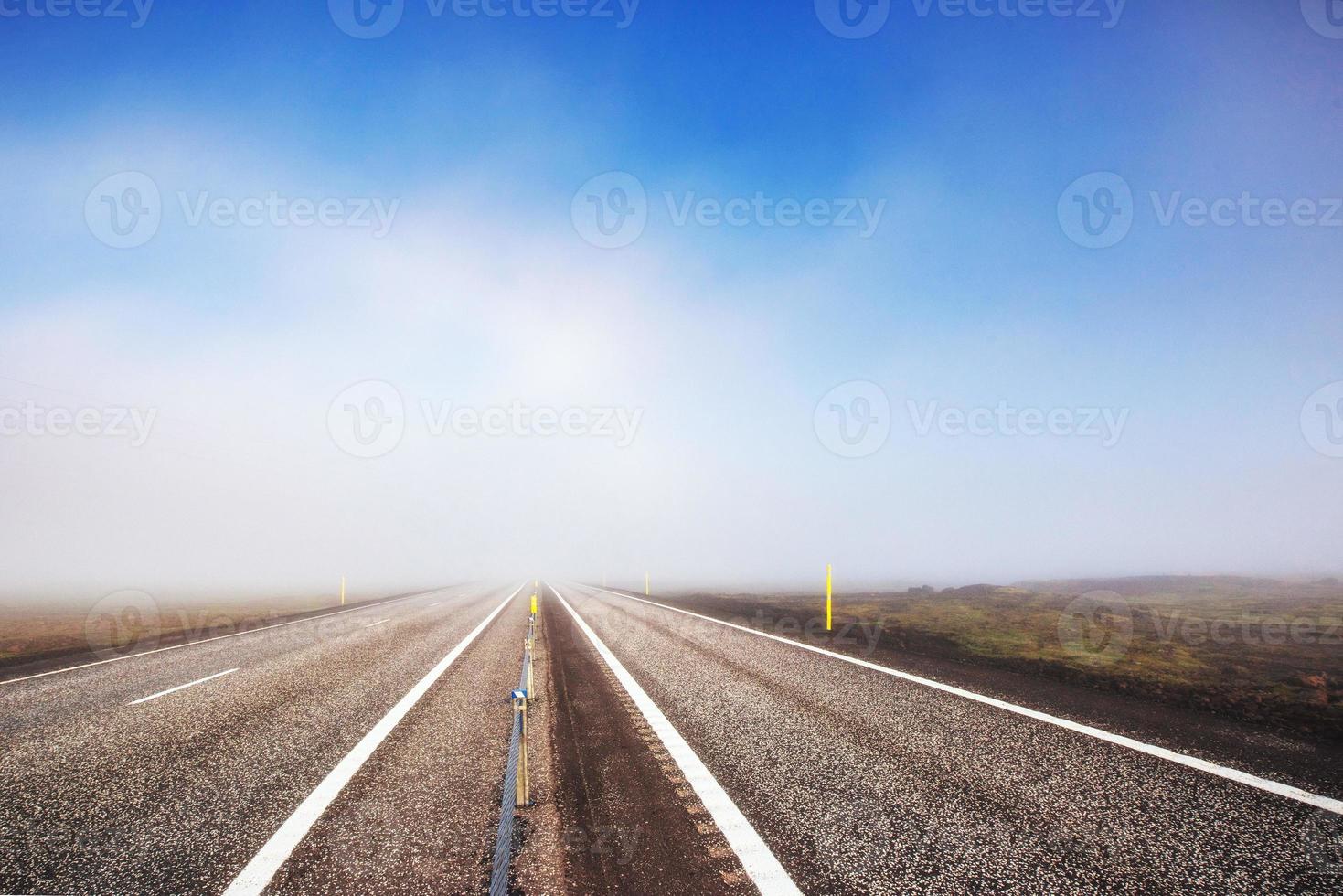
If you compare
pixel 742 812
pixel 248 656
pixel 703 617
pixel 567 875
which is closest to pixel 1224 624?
pixel 703 617

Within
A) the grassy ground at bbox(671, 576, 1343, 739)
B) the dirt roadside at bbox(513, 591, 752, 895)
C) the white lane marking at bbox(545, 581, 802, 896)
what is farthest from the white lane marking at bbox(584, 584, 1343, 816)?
the dirt roadside at bbox(513, 591, 752, 895)

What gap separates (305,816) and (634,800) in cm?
222

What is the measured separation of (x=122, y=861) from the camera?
10.3 ft

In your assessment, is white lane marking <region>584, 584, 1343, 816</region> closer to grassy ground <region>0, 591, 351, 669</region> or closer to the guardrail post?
the guardrail post

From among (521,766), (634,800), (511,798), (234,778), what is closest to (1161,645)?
(634,800)

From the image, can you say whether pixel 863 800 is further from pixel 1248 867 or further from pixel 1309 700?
pixel 1309 700

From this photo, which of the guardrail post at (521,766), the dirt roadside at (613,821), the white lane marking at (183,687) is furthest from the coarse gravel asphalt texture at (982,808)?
the white lane marking at (183,687)

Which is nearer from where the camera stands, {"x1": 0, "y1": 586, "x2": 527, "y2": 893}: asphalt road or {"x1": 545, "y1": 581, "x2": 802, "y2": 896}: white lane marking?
{"x1": 545, "y1": 581, "x2": 802, "y2": 896}: white lane marking

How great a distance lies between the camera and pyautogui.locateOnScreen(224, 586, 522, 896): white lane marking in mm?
2895

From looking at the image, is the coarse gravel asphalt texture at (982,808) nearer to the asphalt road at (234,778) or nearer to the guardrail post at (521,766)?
the guardrail post at (521,766)

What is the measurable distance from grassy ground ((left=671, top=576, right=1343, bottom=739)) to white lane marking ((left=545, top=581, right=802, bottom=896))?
571 centimetres

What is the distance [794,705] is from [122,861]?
5.53 meters

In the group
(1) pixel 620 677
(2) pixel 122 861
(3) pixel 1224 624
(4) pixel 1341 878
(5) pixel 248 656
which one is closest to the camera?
(4) pixel 1341 878

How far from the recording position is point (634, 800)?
148 inches
